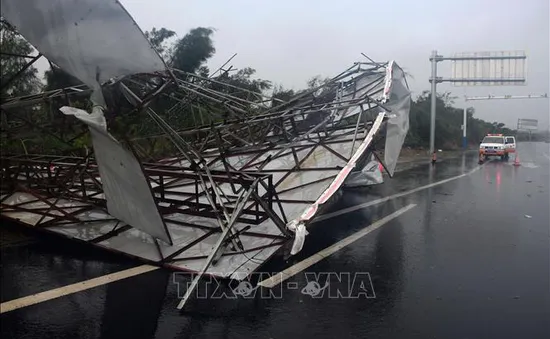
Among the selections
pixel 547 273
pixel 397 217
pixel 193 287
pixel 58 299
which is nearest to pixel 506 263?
pixel 547 273

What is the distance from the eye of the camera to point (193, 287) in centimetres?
409

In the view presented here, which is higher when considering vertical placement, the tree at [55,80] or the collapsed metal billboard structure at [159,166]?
the tree at [55,80]

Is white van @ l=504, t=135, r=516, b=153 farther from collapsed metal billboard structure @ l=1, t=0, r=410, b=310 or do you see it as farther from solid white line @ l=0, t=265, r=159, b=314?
solid white line @ l=0, t=265, r=159, b=314

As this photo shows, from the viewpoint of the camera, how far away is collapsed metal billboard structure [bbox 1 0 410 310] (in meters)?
3.79

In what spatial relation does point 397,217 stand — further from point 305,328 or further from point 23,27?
point 23,27

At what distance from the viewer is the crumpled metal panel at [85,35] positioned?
3668mm

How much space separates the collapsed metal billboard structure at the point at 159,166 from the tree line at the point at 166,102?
0.19 meters

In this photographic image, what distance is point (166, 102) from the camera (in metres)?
8.43

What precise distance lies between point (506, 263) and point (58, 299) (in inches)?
220

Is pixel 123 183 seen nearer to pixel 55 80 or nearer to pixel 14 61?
pixel 14 61

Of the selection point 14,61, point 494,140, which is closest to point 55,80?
A: point 14,61

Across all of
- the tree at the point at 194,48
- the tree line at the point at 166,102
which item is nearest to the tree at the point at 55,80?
the tree line at the point at 166,102

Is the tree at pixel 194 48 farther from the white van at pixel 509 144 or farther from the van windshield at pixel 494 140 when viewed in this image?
the white van at pixel 509 144

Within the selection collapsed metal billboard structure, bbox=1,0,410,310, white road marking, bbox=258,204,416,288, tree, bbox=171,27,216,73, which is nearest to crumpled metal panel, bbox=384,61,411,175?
collapsed metal billboard structure, bbox=1,0,410,310
